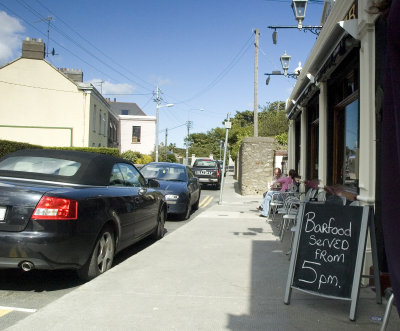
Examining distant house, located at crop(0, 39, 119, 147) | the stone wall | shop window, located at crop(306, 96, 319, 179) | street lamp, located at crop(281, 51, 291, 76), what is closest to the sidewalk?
shop window, located at crop(306, 96, 319, 179)

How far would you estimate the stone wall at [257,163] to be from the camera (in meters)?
17.0

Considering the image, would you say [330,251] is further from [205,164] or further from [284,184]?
[205,164]

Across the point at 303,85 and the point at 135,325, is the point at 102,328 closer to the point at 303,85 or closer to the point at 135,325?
the point at 135,325

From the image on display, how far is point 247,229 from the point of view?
8.23 m

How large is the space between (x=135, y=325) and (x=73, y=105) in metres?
27.0

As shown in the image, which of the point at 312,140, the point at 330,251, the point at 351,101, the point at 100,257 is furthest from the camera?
the point at 312,140

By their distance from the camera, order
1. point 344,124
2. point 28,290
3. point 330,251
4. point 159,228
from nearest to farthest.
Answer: point 330,251 < point 28,290 < point 344,124 < point 159,228

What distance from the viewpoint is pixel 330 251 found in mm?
3600

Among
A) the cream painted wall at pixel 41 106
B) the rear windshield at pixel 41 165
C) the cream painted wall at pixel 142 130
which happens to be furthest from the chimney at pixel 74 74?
the rear windshield at pixel 41 165

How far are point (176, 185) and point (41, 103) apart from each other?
21441 millimetres

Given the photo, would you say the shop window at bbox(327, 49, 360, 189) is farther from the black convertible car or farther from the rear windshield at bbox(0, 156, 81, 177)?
the rear windshield at bbox(0, 156, 81, 177)

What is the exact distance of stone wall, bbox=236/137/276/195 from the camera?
1703cm

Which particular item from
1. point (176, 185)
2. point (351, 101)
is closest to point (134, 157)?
point (176, 185)

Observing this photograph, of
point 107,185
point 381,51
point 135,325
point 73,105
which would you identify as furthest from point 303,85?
point 73,105
